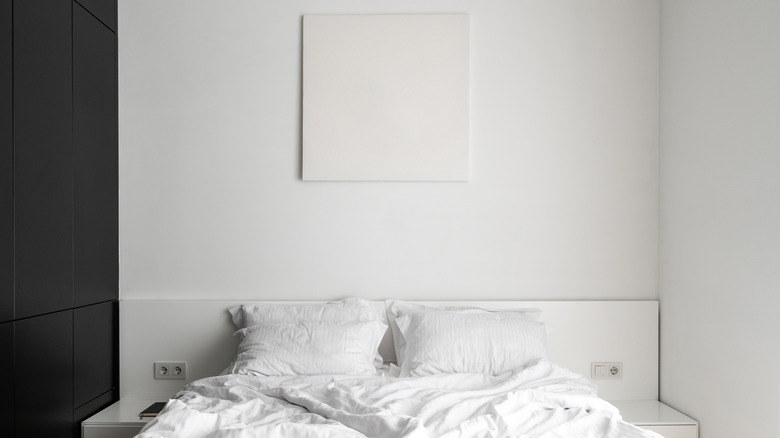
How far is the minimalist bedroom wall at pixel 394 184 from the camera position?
3379mm

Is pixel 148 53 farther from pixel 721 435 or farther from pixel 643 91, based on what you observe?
pixel 721 435

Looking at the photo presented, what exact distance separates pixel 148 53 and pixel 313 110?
0.90 meters

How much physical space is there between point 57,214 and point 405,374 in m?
1.65

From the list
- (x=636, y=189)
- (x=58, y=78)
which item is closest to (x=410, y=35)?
(x=636, y=189)

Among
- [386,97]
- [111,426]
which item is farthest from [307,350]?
[386,97]

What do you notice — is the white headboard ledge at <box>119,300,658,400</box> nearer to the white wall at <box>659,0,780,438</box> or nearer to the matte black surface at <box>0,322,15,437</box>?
the white wall at <box>659,0,780,438</box>

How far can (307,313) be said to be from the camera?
3.20 m

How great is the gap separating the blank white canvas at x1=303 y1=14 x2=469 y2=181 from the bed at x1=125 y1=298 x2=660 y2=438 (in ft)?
2.30

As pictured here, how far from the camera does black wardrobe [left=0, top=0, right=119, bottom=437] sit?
2.41 m

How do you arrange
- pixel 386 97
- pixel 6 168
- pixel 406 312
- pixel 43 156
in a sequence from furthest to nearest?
1. pixel 386 97
2. pixel 406 312
3. pixel 43 156
4. pixel 6 168

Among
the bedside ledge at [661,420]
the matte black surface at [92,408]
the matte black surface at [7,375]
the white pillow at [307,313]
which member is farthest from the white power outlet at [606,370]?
the matte black surface at [7,375]

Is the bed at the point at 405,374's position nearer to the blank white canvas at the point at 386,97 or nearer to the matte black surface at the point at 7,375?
the matte black surface at the point at 7,375

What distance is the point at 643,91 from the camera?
3.40m

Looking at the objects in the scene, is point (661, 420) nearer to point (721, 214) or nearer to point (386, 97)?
point (721, 214)
